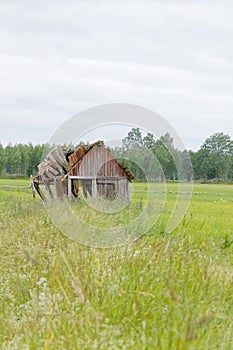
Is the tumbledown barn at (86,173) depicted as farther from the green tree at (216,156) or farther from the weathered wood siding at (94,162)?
the green tree at (216,156)

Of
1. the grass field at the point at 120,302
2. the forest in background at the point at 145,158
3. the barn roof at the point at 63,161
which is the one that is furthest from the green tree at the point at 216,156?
the grass field at the point at 120,302

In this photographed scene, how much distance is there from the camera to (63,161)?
19906mm

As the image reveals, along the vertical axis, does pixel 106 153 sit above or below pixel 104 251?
above

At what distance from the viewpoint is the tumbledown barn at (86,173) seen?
1905 cm

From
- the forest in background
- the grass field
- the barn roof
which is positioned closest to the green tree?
the forest in background

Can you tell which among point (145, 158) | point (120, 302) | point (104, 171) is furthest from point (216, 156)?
point (120, 302)

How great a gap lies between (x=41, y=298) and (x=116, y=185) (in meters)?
14.5

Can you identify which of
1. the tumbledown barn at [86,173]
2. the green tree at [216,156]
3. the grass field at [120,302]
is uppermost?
the green tree at [216,156]

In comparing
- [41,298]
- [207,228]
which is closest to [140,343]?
[41,298]

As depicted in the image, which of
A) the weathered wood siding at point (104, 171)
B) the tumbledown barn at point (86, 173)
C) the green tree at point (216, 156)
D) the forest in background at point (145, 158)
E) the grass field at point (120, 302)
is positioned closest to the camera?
the grass field at point (120, 302)

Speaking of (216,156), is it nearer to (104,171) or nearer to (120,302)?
(104,171)

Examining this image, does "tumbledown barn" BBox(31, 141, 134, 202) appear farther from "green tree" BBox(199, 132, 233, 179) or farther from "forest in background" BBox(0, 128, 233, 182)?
"green tree" BBox(199, 132, 233, 179)

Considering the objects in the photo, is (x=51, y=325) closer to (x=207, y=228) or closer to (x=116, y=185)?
(x=207, y=228)

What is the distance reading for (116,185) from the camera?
65.9 ft
